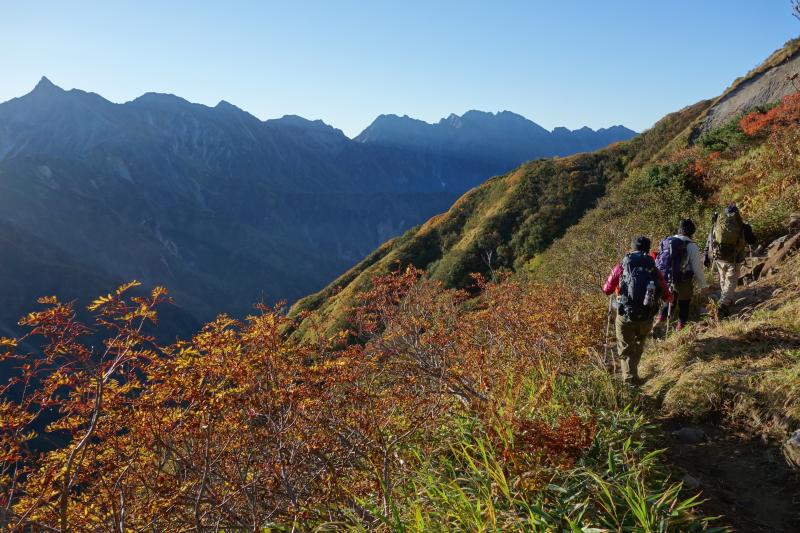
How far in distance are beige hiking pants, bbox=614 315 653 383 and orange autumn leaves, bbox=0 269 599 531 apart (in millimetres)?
645

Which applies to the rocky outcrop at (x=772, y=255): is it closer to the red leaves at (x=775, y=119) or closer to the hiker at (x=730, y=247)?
the hiker at (x=730, y=247)

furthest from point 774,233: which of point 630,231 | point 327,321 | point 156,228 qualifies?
point 156,228

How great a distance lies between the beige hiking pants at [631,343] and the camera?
229 inches

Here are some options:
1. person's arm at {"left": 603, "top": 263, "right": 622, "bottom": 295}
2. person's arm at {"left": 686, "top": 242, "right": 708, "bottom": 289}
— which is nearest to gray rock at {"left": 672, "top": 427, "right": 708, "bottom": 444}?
person's arm at {"left": 603, "top": 263, "right": 622, "bottom": 295}

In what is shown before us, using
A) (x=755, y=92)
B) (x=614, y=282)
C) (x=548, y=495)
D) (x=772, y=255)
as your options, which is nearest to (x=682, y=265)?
(x=614, y=282)

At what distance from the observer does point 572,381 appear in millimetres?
4801

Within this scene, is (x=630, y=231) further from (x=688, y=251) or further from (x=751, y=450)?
(x=751, y=450)

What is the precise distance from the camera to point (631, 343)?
231 inches

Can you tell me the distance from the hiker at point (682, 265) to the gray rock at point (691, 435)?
2.99 m

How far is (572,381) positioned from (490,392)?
0.95 m

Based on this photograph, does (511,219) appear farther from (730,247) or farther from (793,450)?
(793,450)

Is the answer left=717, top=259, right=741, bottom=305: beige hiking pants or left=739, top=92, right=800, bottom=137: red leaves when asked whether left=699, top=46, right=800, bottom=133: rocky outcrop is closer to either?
left=739, top=92, right=800, bottom=137: red leaves

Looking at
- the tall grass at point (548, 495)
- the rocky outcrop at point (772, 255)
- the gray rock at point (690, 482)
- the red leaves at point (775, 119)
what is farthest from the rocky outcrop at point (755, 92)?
the tall grass at point (548, 495)

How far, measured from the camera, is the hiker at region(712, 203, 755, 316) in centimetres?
770
